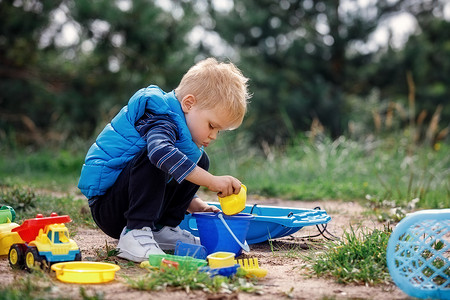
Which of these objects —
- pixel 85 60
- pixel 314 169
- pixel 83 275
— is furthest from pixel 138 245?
pixel 85 60

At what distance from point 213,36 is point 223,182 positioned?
41.8 ft

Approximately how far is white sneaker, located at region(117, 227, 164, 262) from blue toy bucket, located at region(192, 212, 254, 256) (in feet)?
0.78

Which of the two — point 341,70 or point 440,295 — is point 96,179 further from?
point 341,70

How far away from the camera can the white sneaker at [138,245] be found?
2434 millimetres

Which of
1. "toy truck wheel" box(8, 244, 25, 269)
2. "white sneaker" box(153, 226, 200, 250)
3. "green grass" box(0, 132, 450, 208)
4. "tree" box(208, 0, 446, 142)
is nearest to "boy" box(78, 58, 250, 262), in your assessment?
"white sneaker" box(153, 226, 200, 250)

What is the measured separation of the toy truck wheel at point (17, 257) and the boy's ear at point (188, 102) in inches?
37.0

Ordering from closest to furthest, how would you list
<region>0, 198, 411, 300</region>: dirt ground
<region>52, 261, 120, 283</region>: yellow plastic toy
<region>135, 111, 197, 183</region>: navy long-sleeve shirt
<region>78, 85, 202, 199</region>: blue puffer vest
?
<region>0, 198, 411, 300</region>: dirt ground, <region>52, 261, 120, 283</region>: yellow plastic toy, <region>135, 111, 197, 183</region>: navy long-sleeve shirt, <region>78, 85, 202, 199</region>: blue puffer vest

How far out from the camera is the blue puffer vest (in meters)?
2.55

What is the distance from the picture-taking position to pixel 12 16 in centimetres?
836

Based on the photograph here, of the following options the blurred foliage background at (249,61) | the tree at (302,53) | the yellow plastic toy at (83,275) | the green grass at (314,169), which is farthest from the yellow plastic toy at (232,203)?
the tree at (302,53)

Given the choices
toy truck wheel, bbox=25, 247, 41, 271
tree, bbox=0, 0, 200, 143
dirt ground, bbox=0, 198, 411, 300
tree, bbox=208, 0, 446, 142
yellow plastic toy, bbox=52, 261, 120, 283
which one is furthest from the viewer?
tree, bbox=208, 0, 446, 142

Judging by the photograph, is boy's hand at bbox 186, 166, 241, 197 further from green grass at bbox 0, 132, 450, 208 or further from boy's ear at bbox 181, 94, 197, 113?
green grass at bbox 0, 132, 450, 208

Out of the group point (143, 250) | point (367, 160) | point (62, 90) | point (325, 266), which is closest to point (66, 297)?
point (143, 250)

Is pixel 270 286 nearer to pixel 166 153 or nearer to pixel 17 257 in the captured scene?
pixel 166 153
